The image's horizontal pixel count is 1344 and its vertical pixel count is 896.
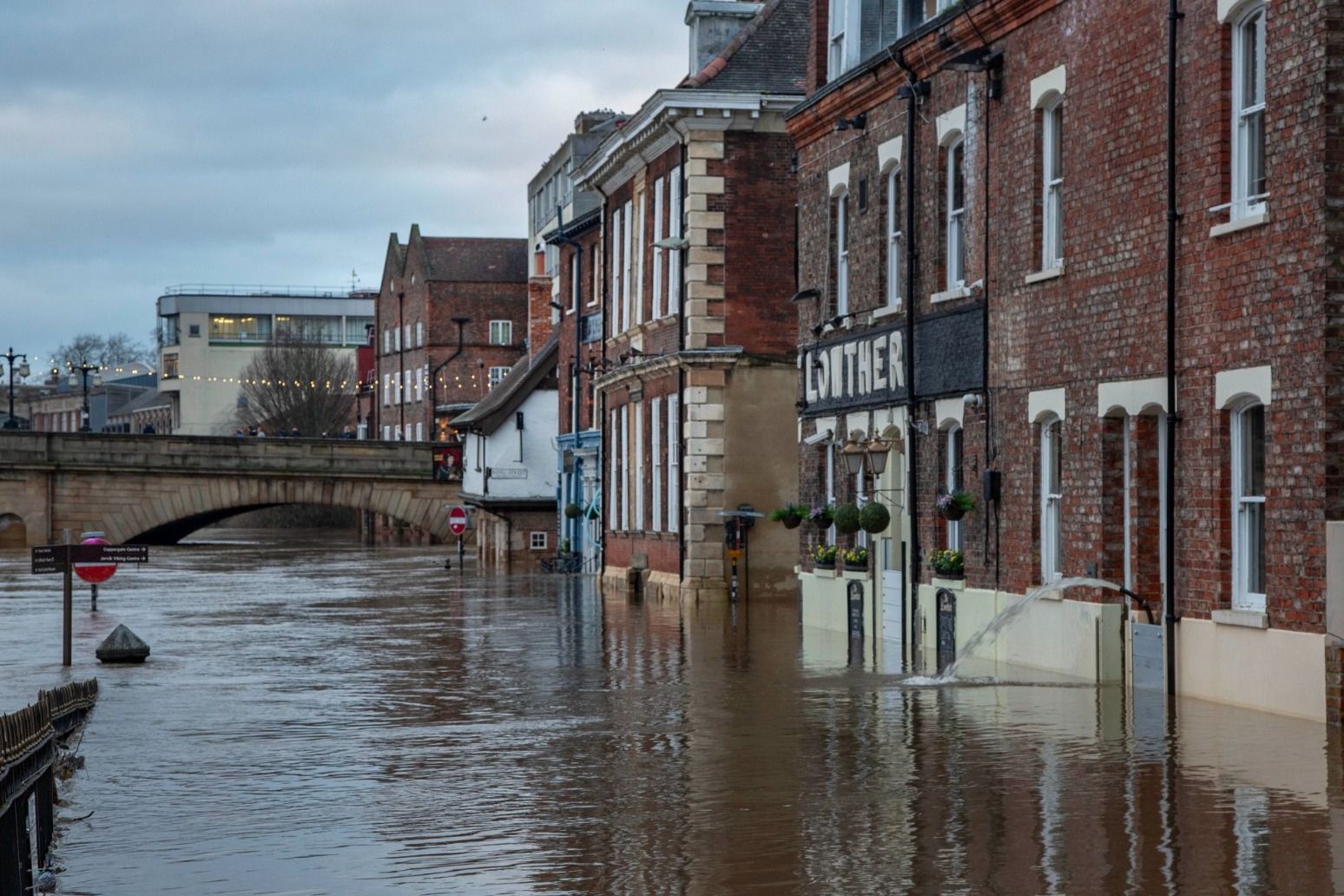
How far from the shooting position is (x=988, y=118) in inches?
905

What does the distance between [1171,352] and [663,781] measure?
708 cm

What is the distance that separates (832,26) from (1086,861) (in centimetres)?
2031

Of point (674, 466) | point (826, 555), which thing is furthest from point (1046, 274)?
point (674, 466)

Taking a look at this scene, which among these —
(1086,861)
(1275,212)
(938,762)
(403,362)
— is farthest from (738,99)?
(403,362)

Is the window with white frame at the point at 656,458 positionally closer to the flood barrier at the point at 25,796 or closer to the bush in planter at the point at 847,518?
the bush in planter at the point at 847,518

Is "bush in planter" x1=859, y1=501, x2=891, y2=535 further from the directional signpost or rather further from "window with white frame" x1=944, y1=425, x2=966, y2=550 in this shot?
the directional signpost

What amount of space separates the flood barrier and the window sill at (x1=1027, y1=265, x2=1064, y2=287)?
12.0 meters

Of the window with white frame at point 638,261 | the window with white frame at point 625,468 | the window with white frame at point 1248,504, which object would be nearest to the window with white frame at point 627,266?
the window with white frame at point 638,261

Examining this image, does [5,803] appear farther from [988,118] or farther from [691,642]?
[691,642]

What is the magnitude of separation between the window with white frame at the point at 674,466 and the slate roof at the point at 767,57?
5.96 m

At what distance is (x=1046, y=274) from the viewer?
21.2 meters

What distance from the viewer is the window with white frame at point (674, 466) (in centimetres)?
3891

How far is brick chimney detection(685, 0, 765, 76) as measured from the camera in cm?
4081

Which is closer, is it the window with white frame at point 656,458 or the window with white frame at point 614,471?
the window with white frame at point 656,458
